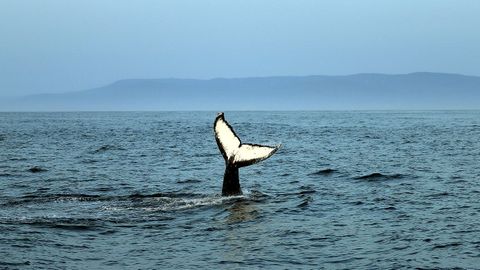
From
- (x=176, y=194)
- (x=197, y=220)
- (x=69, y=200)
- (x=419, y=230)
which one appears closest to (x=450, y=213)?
(x=419, y=230)

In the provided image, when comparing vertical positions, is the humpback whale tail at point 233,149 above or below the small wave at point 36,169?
above

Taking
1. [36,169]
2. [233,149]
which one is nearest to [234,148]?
[233,149]

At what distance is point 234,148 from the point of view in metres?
16.2

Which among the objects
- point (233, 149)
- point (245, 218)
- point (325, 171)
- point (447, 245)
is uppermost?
point (233, 149)

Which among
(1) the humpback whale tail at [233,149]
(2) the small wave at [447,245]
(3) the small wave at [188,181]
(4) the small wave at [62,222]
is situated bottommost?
(3) the small wave at [188,181]

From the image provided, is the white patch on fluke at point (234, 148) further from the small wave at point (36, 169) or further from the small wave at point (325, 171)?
the small wave at point (36, 169)

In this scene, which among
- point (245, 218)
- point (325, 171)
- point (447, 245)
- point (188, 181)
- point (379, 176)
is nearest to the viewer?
point (447, 245)

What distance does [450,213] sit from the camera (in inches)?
611

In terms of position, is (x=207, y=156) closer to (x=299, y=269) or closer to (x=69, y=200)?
(x=69, y=200)

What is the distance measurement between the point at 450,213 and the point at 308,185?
685 cm

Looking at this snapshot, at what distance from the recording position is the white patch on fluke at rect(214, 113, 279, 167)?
51.8 ft

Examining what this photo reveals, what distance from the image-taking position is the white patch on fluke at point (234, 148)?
15.8 m

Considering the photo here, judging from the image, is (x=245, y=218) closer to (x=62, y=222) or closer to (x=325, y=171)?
(x=62, y=222)

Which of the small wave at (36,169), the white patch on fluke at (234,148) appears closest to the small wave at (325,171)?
the white patch on fluke at (234,148)
